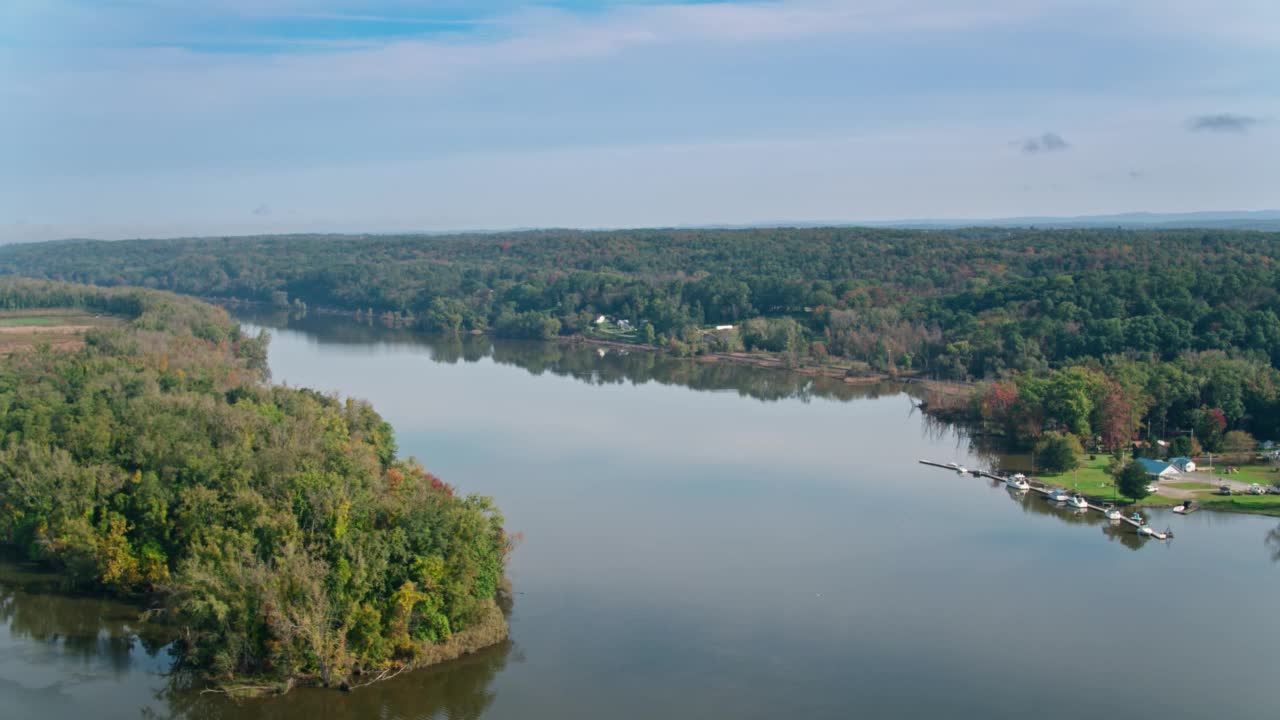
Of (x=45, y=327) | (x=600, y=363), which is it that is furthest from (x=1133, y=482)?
(x=45, y=327)

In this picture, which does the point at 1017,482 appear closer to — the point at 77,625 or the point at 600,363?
the point at 77,625

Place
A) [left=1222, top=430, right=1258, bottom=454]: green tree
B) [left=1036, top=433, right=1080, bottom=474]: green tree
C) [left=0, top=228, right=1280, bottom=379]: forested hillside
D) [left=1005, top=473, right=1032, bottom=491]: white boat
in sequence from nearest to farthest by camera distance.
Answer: [left=1005, top=473, right=1032, bottom=491]: white boat
[left=1036, top=433, right=1080, bottom=474]: green tree
[left=1222, top=430, right=1258, bottom=454]: green tree
[left=0, top=228, right=1280, bottom=379]: forested hillside

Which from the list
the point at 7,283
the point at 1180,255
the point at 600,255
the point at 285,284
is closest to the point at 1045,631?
the point at 1180,255

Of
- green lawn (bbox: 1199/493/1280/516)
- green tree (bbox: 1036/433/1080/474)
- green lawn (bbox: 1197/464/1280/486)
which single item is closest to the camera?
green lawn (bbox: 1199/493/1280/516)

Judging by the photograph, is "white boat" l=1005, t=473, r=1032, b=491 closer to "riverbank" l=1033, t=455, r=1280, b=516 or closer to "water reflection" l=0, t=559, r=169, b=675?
"riverbank" l=1033, t=455, r=1280, b=516

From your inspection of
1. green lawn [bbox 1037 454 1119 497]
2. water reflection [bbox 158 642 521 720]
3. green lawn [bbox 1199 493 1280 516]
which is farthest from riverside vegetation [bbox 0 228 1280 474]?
water reflection [bbox 158 642 521 720]

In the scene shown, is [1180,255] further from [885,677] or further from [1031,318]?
[885,677]
